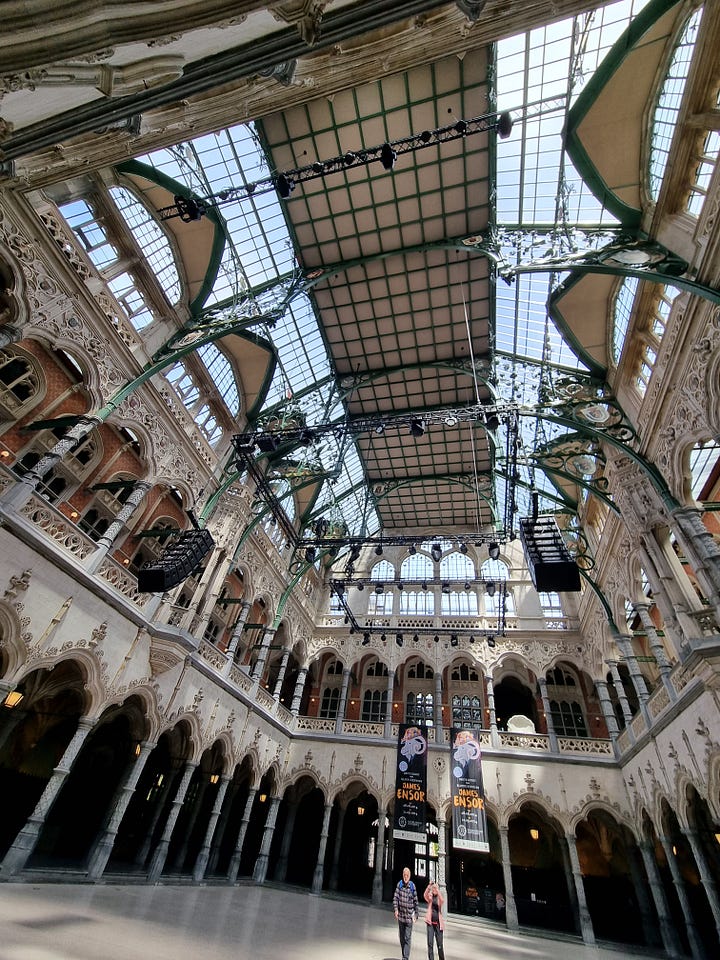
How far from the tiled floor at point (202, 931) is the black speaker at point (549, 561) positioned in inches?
344

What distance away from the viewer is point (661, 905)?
15898mm

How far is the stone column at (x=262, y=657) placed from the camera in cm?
2132

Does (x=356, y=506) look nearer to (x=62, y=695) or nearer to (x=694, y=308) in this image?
(x=62, y=695)

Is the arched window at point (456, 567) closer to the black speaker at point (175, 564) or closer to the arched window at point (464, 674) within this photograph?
the arched window at point (464, 674)

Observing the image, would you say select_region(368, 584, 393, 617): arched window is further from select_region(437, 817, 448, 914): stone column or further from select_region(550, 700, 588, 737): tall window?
select_region(437, 817, 448, 914): stone column

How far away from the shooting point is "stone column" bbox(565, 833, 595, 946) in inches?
662

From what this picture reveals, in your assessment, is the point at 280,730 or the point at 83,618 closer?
the point at 83,618

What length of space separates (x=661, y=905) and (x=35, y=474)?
81.1 feet

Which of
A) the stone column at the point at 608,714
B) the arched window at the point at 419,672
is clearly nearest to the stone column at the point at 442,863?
the arched window at the point at 419,672

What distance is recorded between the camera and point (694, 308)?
12.9m

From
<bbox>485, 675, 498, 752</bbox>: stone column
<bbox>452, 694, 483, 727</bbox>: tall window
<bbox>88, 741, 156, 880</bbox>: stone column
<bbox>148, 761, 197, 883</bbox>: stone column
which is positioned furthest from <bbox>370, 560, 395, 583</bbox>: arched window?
<bbox>88, 741, 156, 880</bbox>: stone column

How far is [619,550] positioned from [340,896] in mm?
19248

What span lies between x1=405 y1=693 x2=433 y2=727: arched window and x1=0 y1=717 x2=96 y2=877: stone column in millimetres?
18493

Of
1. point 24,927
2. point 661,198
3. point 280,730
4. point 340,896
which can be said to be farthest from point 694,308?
point 340,896
